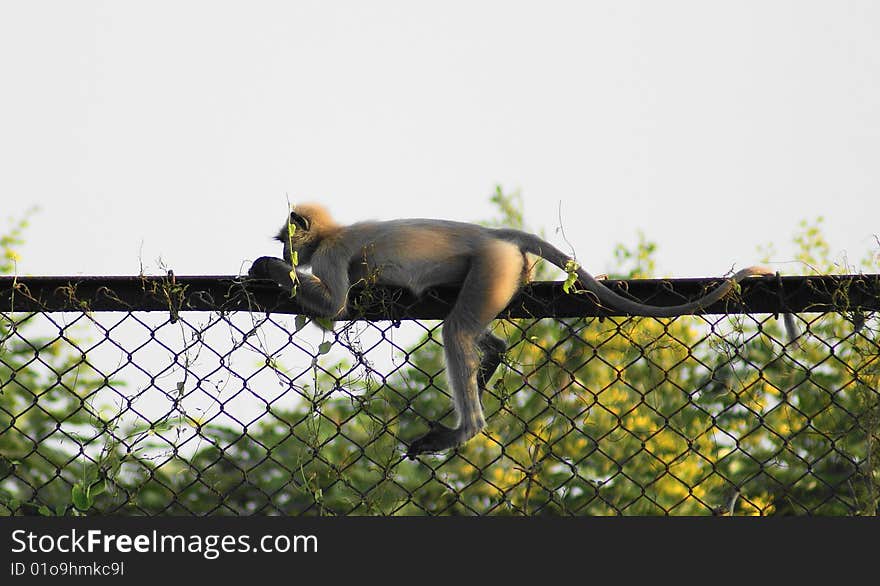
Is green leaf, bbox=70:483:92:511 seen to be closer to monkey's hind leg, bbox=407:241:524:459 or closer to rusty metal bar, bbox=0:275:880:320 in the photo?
rusty metal bar, bbox=0:275:880:320

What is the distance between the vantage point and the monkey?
428cm

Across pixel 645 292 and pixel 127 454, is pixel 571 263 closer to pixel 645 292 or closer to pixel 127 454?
pixel 645 292

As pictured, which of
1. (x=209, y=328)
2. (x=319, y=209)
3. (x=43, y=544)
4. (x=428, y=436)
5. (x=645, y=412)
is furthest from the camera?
(x=645, y=412)

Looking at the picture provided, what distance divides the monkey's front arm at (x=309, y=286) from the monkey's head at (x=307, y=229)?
58cm

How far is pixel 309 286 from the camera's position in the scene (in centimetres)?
433

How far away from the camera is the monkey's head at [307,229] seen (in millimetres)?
5242

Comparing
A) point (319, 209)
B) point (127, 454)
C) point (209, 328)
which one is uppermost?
point (319, 209)

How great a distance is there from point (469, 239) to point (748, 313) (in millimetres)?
1990

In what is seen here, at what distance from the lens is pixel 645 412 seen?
14859 millimetres

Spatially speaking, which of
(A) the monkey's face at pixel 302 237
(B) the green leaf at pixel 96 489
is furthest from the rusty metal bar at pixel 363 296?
(A) the monkey's face at pixel 302 237

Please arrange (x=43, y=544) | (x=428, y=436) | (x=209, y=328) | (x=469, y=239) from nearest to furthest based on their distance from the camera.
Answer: (x=43, y=544) < (x=209, y=328) < (x=428, y=436) < (x=469, y=239)

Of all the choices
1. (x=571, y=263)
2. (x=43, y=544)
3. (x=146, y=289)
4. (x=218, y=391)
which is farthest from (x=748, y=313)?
(x=43, y=544)

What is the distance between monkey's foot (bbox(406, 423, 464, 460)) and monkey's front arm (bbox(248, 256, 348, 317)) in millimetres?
672

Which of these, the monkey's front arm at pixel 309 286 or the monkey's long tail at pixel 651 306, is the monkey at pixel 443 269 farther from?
the monkey's long tail at pixel 651 306
